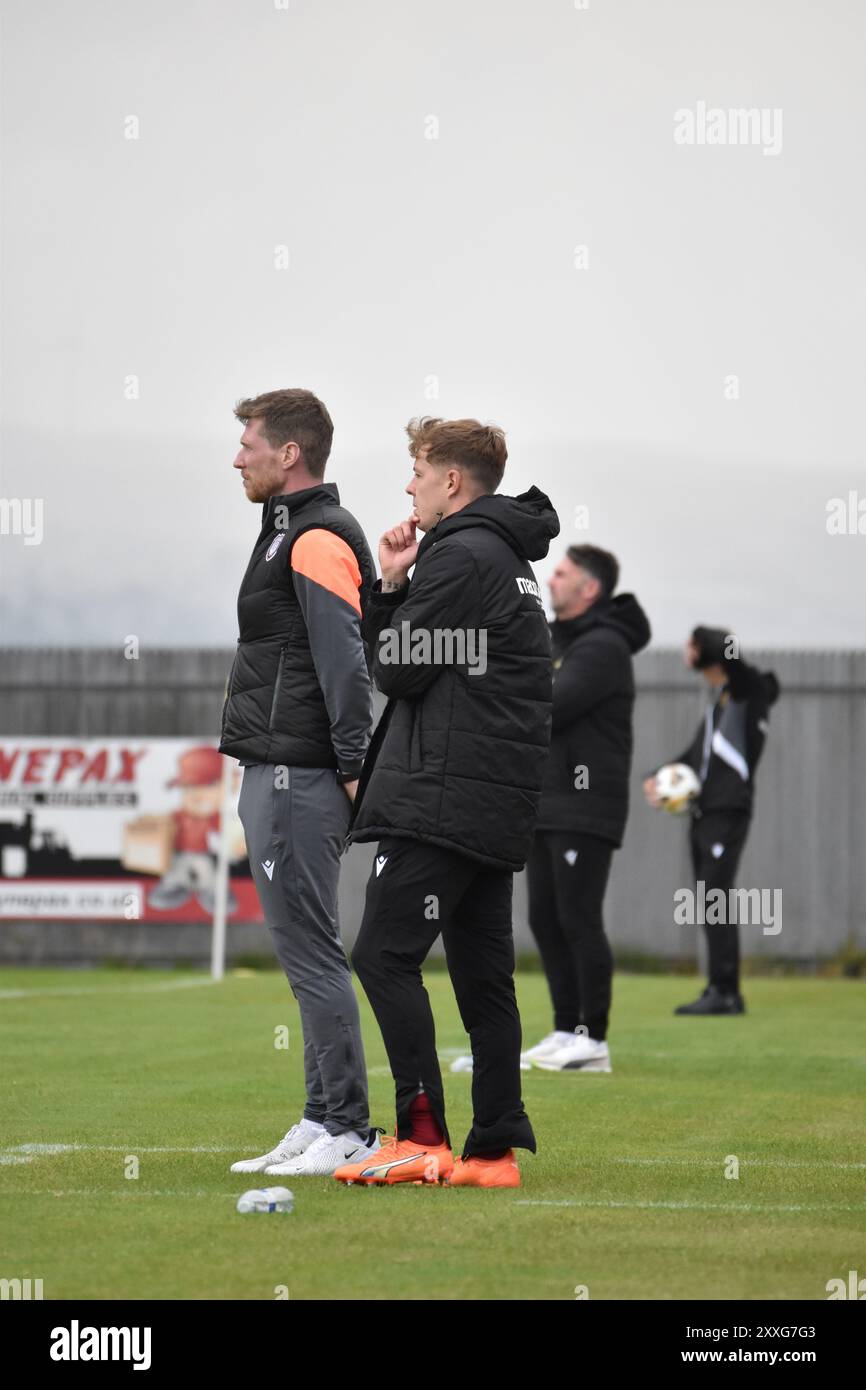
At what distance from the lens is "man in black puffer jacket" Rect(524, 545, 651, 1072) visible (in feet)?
27.2

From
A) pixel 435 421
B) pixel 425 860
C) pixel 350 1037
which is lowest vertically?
pixel 350 1037

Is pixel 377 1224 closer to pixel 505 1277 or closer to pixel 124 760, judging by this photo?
pixel 505 1277

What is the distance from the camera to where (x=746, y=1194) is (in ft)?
17.3

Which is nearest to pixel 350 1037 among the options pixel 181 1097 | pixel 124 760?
pixel 181 1097

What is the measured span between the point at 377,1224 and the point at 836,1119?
279 cm

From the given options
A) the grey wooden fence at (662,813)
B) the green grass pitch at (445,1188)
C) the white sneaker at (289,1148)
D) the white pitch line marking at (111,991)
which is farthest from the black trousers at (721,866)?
the white sneaker at (289,1148)

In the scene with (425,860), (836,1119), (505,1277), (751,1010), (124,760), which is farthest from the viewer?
(124,760)

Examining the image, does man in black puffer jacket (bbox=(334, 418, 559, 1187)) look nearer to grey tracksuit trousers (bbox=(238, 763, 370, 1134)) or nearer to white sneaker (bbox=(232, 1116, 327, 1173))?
grey tracksuit trousers (bbox=(238, 763, 370, 1134))

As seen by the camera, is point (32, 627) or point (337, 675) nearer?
point (337, 675)

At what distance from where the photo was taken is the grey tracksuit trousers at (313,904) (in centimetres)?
550

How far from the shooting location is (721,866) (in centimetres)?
1179

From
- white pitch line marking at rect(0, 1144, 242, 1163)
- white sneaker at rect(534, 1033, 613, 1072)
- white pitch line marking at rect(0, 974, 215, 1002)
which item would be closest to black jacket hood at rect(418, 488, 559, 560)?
white pitch line marking at rect(0, 1144, 242, 1163)

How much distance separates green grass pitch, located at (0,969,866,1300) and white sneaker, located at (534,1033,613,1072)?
153mm

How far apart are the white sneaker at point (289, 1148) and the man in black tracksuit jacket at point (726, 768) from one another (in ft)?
20.8
